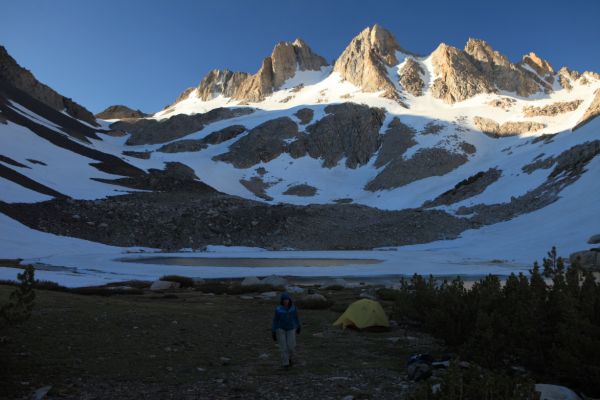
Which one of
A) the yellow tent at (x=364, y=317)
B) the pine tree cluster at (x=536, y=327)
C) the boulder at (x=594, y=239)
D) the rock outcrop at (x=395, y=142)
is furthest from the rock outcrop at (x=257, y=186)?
the pine tree cluster at (x=536, y=327)

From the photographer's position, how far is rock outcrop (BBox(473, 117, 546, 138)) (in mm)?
121312

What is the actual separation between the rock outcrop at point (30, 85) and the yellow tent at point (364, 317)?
139 metres

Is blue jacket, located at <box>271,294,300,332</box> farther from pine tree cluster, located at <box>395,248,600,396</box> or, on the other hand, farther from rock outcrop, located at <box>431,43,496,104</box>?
rock outcrop, located at <box>431,43,496,104</box>

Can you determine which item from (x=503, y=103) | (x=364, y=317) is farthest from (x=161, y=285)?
(x=503, y=103)

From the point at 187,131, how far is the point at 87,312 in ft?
486

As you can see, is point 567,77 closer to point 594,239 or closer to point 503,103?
point 503,103

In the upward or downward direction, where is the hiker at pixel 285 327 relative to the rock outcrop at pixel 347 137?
downward

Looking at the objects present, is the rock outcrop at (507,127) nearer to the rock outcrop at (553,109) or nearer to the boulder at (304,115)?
the rock outcrop at (553,109)

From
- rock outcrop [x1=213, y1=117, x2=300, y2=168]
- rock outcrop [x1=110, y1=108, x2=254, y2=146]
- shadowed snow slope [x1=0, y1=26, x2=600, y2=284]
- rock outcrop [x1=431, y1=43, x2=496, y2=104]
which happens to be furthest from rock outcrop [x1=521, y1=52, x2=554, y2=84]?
rock outcrop [x1=110, y1=108, x2=254, y2=146]

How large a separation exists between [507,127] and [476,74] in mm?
49737

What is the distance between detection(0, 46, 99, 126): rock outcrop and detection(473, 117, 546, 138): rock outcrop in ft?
422

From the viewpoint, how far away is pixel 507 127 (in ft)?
409

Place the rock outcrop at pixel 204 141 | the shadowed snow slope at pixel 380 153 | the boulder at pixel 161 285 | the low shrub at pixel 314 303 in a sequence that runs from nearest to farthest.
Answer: the low shrub at pixel 314 303 < the boulder at pixel 161 285 < the shadowed snow slope at pixel 380 153 < the rock outcrop at pixel 204 141

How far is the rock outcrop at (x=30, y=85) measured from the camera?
441 feet
